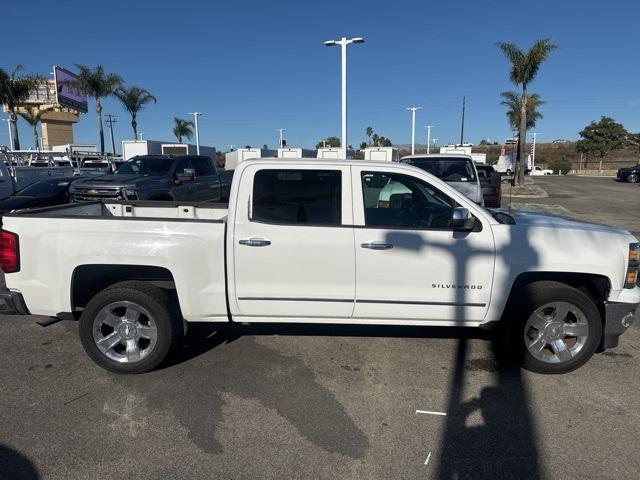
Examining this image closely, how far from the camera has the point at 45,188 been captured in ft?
40.5

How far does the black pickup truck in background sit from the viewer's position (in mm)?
10930

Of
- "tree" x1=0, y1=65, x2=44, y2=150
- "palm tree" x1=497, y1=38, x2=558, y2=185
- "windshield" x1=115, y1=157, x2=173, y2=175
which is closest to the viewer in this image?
"windshield" x1=115, y1=157, x2=173, y2=175

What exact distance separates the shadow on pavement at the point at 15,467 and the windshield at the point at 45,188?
418 inches

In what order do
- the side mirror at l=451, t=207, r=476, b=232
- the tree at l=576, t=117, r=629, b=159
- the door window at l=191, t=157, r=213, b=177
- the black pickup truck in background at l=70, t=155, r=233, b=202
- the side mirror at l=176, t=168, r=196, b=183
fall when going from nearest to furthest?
the side mirror at l=451, t=207, r=476, b=232 < the black pickup truck in background at l=70, t=155, r=233, b=202 < the side mirror at l=176, t=168, r=196, b=183 < the door window at l=191, t=157, r=213, b=177 < the tree at l=576, t=117, r=629, b=159

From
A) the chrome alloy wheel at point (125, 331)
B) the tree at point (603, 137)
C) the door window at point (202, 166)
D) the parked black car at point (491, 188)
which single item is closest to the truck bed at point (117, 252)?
the chrome alloy wheel at point (125, 331)

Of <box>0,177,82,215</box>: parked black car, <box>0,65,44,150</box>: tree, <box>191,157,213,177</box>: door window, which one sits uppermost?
<box>0,65,44,150</box>: tree

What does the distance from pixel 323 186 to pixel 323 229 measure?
0.38m

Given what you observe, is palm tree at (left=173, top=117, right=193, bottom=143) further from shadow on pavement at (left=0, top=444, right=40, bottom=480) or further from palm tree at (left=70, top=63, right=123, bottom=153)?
shadow on pavement at (left=0, top=444, right=40, bottom=480)

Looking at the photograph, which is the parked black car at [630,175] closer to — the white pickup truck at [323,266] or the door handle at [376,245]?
the white pickup truck at [323,266]

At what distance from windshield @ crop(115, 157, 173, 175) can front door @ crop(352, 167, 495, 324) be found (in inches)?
385

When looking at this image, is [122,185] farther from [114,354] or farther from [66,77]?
[66,77]

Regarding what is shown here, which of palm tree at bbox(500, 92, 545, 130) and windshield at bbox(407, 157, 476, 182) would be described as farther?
palm tree at bbox(500, 92, 545, 130)

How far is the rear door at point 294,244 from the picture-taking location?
12.7 ft

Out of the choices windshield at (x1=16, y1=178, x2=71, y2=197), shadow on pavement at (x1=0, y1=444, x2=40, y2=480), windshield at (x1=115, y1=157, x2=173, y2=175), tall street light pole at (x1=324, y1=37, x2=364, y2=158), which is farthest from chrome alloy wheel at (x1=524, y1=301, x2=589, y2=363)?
tall street light pole at (x1=324, y1=37, x2=364, y2=158)
